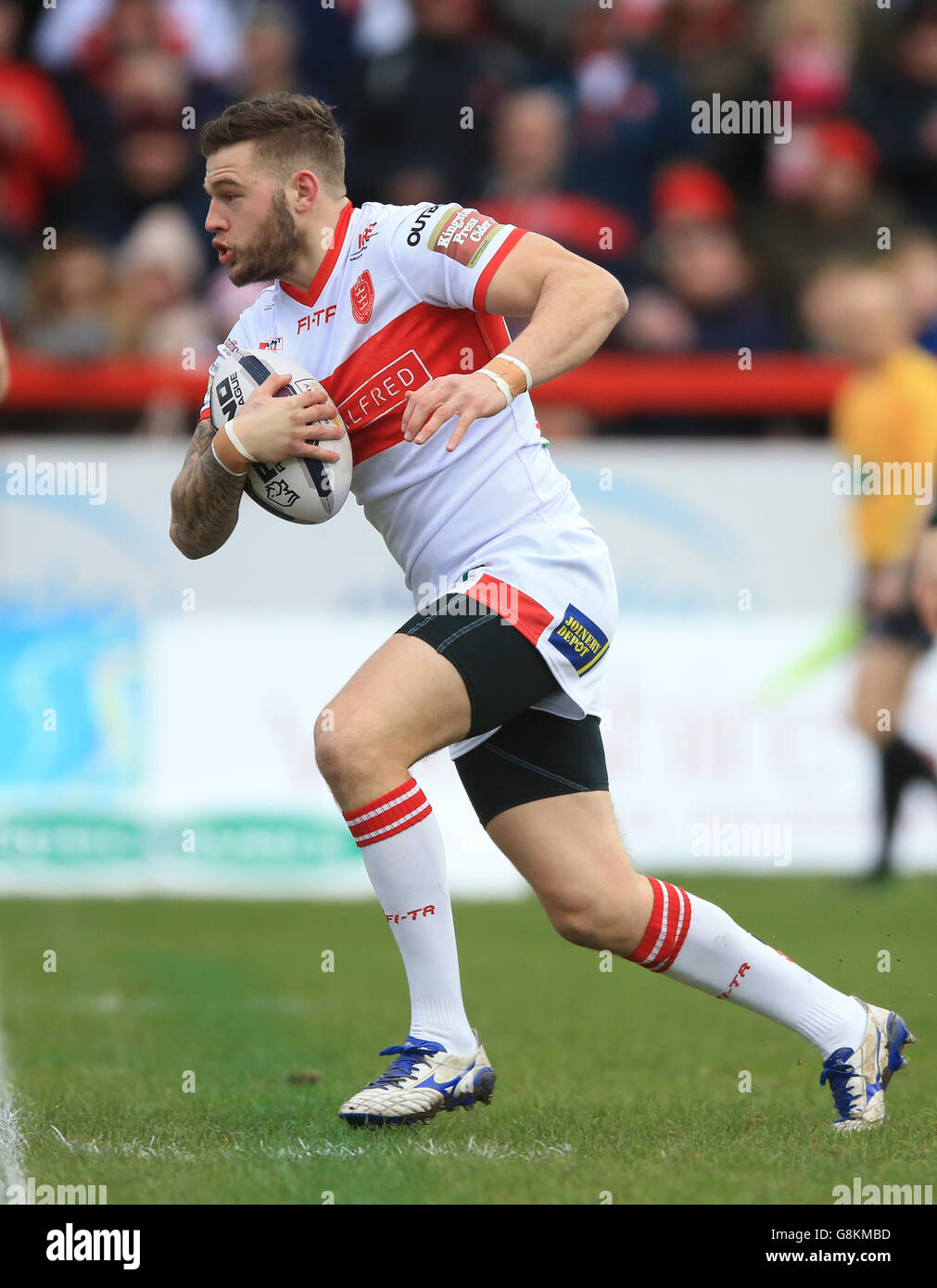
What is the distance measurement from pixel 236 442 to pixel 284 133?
84 centimetres

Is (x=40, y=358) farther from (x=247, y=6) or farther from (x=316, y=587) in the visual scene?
(x=247, y=6)

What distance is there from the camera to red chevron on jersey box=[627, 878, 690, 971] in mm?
4480

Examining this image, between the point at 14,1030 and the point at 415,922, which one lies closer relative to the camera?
Answer: the point at 415,922

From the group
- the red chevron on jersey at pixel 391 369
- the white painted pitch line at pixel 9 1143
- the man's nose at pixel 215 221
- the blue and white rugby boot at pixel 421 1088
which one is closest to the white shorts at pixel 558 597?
the red chevron on jersey at pixel 391 369

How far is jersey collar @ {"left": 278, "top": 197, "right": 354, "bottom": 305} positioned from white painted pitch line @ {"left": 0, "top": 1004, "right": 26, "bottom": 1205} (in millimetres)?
2219

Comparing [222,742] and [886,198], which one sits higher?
[886,198]

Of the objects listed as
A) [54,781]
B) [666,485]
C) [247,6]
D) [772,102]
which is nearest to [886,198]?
[772,102]

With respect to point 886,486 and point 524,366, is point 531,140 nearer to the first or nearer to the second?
point 886,486

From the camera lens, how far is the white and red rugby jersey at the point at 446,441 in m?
4.43

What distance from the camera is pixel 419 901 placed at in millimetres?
4398

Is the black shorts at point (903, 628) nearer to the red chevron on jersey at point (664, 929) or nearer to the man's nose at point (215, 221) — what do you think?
the red chevron on jersey at point (664, 929)

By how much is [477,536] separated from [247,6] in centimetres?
1029
